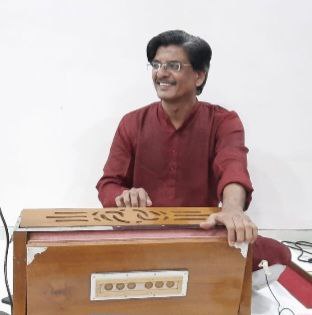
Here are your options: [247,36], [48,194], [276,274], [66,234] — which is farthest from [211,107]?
[66,234]

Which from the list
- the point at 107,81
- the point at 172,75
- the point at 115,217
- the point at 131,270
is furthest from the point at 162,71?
the point at 131,270

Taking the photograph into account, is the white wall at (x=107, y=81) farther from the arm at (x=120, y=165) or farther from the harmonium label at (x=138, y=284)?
the harmonium label at (x=138, y=284)

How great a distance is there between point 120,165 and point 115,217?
64cm

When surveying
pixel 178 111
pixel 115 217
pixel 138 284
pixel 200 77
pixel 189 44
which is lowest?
pixel 138 284

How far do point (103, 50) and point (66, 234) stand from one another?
41.6 inches

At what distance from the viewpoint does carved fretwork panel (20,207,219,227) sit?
0.82m

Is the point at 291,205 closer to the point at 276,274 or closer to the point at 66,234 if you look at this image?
the point at 276,274

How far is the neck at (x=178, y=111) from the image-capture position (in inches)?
57.9

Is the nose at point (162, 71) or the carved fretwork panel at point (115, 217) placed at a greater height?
the nose at point (162, 71)

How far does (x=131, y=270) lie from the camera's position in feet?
2.64

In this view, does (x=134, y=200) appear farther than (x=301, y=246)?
No

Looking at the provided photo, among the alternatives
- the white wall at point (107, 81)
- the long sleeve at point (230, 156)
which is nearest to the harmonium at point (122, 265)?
the long sleeve at point (230, 156)

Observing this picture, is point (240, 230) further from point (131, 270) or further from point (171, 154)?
point (171, 154)

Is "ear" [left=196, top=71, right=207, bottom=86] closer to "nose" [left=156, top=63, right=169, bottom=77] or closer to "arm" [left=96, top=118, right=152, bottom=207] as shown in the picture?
"nose" [left=156, top=63, right=169, bottom=77]
